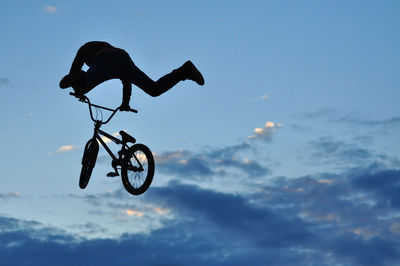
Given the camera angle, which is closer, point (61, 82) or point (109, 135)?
point (61, 82)

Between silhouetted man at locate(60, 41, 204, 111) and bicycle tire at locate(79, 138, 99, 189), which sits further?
bicycle tire at locate(79, 138, 99, 189)

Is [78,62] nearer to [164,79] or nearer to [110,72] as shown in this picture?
[110,72]

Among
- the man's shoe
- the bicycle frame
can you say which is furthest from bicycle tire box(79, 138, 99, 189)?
the man's shoe

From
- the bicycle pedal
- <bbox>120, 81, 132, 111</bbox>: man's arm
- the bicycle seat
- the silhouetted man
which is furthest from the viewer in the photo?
the bicycle seat

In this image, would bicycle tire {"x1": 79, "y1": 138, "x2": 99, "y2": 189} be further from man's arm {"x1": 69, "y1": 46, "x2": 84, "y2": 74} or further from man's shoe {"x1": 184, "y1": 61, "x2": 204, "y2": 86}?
man's shoe {"x1": 184, "y1": 61, "x2": 204, "y2": 86}

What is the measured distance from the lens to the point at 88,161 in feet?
49.2

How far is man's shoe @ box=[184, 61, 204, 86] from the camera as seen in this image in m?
13.7

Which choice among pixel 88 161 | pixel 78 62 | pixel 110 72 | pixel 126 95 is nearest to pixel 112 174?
pixel 88 161

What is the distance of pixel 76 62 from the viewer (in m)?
13.5

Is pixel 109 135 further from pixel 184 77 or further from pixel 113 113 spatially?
pixel 184 77

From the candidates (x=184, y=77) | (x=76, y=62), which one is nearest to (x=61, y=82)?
(x=76, y=62)

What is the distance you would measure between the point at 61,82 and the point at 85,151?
7.49 feet

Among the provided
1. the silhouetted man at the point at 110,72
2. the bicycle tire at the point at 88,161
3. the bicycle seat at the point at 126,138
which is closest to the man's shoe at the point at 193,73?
the silhouetted man at the point at 110,72

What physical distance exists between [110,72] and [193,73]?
1.80m
